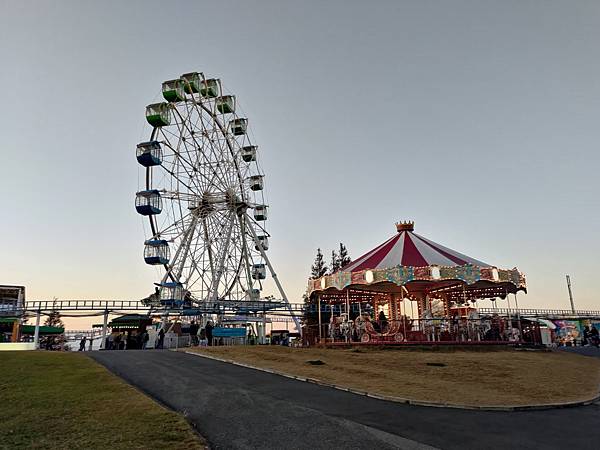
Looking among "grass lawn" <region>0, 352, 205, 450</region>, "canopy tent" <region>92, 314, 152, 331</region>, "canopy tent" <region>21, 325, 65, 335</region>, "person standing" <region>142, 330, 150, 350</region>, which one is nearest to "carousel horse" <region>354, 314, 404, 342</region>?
"grass lawn" <region>0, 352, 205, 450</region>

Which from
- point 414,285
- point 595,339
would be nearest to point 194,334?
point 414,285

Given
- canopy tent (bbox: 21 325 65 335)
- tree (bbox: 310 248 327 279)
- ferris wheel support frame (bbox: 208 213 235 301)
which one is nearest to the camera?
ferris wheel support frame (bbox: 208 213 235 301)

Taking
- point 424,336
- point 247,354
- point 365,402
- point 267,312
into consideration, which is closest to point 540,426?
point 365,402

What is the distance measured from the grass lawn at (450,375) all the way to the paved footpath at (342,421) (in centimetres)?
89

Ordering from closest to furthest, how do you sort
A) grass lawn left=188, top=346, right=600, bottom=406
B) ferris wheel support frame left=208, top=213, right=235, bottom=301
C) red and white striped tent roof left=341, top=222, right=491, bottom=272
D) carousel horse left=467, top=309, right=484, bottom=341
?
grass lawn left=188, top=346, right=600, bottom=406, carousel horse left=467, top=309, right=484, bottom=341, red and white striped tent roof left=341, top=222, right=491, bottom=272, ferris wheel support frame left=208, top=213, right=235, bottom=301

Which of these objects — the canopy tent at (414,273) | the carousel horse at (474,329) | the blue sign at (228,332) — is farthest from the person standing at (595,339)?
the blue sign at (228,332)

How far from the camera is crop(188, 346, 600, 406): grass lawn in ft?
31.4

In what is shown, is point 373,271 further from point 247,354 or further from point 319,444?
point 319,444

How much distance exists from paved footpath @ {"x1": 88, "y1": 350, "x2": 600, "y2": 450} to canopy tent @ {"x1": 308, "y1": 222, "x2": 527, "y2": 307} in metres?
10.8

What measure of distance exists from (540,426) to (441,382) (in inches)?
152

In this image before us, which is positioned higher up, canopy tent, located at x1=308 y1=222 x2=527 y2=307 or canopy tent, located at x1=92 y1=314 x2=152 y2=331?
canopy tent, located at x1=308 y1=222 x2=527 y2=307

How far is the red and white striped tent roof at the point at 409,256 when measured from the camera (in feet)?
72.9

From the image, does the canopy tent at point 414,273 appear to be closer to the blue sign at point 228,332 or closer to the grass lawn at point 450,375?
the grass lawn at point 450,375

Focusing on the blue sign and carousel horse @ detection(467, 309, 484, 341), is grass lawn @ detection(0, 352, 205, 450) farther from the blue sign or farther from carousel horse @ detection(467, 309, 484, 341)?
the blue sign
